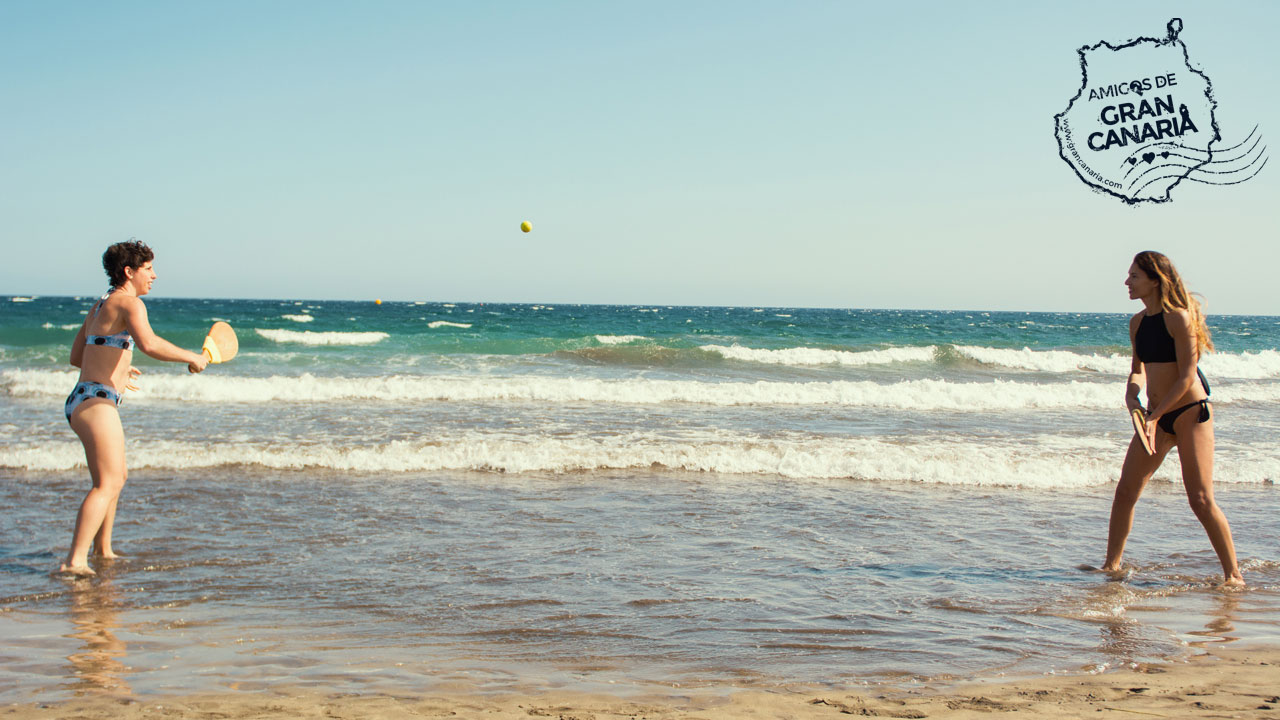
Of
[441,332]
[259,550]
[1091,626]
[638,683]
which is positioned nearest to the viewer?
[638,683]

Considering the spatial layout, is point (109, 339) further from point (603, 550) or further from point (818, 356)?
point (818, 356)

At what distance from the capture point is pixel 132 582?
4.71 meters

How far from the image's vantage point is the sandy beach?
2943 millimetres

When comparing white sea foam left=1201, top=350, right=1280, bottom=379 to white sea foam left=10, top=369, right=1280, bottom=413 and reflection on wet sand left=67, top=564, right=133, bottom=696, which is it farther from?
reflection on wet sand left=67, top=564, right=133, bottom=696

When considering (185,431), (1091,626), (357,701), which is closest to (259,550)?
(357,701)

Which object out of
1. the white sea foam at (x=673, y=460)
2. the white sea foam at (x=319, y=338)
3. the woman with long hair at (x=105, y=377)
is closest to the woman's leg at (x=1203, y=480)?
the white sea foam at (x=673, y=460)

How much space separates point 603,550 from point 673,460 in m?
3.29

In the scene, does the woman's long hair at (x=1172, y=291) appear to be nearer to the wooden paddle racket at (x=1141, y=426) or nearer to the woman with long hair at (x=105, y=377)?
the wooden paddle racket at (x=1141, y=426)

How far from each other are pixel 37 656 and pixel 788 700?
3.14 meters

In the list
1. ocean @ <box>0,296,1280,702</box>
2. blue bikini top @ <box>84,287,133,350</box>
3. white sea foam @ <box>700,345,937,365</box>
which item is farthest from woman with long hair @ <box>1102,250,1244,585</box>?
white sea foam @ <box>700,345,937,365</box>

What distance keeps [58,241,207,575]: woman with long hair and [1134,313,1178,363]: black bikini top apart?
17.9ft

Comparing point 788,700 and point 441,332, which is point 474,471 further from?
point 441,332

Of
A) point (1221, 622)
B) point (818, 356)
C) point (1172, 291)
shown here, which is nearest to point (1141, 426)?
point (1172, 291)

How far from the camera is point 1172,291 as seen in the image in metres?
4.72
